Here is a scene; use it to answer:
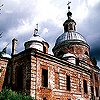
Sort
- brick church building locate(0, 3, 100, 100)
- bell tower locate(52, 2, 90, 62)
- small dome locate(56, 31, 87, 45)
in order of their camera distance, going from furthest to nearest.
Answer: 1. small dome locate(56, 31, 87, 45)
2. bell tower locate(52, 2, 90, 62)
3. brick church building locate(0, 3, 100, 100)

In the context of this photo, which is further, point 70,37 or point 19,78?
point 70,37

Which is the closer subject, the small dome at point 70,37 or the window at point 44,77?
the window at point 44,77

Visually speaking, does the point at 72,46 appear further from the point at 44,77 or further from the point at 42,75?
the point at 42,75

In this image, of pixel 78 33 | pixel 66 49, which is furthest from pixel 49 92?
pixel 78 33

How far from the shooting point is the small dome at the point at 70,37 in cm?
2886

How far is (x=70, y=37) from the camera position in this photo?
1153 inches

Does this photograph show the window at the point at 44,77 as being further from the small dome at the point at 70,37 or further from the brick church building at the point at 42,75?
the small dome at the point at 70,37

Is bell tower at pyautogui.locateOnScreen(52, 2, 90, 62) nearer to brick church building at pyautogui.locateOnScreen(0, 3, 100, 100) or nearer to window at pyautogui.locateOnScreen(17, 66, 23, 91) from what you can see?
brick church building at pyautogui.locateOnScreen(0, 3, 100, 100)

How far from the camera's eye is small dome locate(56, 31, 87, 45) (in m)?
28.9

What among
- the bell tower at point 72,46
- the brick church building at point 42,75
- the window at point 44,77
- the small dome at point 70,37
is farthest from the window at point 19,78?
the small dome at point 70,37

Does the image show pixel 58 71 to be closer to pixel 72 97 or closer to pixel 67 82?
pixel 67 82

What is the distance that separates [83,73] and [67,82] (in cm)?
327

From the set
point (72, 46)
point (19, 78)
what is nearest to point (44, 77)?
point (19, 78)

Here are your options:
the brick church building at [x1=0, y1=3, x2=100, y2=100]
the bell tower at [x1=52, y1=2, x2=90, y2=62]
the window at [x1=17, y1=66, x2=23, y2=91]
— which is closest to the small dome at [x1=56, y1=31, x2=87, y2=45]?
the bell tower at [x1=52, y1=2, x2=90, y2=62]
